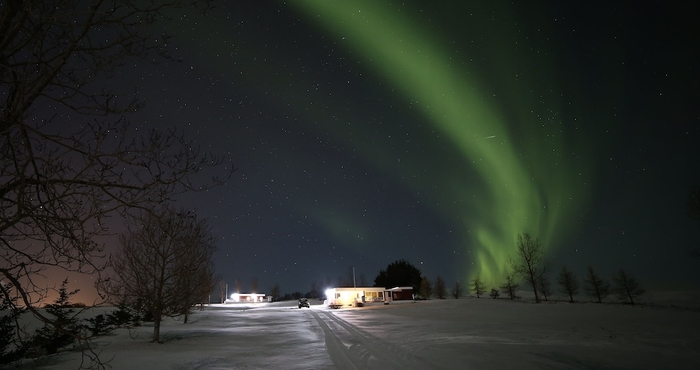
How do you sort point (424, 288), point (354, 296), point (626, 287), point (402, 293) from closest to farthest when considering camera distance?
1. point (626, 287)
2. point (354, 296)
3. point (402, 293)
4. point (424, 288)

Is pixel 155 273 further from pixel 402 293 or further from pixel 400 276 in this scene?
pixel 400 276

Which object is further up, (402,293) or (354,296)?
(354,296)

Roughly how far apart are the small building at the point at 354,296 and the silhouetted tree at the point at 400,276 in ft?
52.3

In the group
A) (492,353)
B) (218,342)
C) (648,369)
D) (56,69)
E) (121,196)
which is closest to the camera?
(56,69)

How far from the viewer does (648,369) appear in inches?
386

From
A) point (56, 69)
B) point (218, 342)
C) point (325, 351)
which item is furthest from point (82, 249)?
point (218, 342)

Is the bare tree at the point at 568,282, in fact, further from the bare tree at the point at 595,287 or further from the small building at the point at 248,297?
the small building at the point at 248,297

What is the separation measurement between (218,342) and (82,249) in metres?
15.6

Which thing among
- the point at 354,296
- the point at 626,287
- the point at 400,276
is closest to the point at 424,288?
the point at 400,276

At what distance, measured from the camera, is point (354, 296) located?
68.0m

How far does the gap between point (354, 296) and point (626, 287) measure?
1711 inches

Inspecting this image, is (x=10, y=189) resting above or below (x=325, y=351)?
above

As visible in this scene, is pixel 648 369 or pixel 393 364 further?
pixel 393 364

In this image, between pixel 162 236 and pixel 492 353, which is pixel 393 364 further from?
pixel 162 236
